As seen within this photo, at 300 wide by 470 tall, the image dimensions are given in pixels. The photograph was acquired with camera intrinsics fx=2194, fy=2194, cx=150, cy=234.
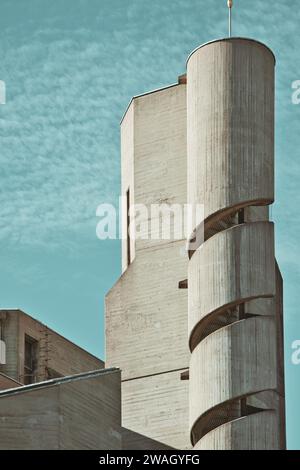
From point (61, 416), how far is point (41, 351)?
24.1 metres

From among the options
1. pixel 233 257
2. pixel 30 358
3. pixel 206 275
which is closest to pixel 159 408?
pixel 206 275

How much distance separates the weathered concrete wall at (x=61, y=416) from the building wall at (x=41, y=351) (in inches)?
746

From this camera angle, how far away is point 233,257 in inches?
2307

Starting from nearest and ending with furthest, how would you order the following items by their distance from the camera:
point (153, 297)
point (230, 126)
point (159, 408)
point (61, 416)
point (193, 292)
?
point (61, 416) < point (193, 292) < point (230, 126) < point (159, 408) < point (153, 297)

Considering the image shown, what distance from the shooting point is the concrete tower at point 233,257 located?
57750 mm

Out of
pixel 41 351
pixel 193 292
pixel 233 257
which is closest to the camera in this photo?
pixel 233 257

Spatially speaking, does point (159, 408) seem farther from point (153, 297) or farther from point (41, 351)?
point (41, 351)

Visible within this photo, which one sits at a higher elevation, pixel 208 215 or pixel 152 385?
pixel 208 215

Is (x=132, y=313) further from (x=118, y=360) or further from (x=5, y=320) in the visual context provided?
(x=5, y=320)
